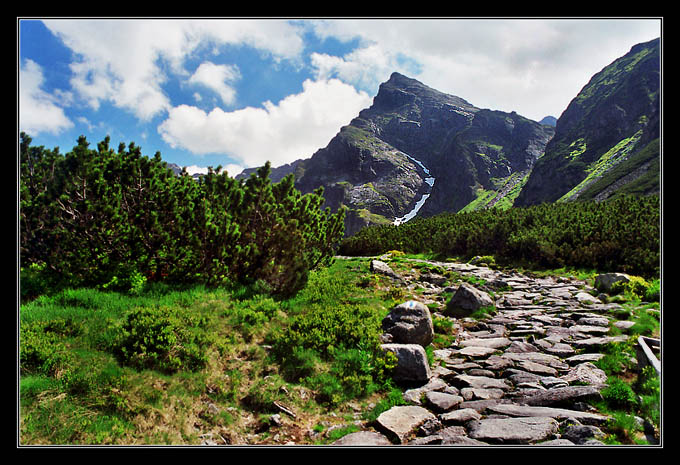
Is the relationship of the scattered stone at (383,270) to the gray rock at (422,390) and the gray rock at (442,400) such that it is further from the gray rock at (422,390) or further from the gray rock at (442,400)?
the gray rock at (442,400)

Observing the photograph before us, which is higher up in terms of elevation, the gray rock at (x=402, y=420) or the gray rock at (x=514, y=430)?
the gray rock at (x=514, y=430)

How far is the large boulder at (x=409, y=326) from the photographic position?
8.55 metres

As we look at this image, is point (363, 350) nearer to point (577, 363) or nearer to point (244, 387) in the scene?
point (244, 387)

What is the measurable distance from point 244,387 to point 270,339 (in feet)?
5.35

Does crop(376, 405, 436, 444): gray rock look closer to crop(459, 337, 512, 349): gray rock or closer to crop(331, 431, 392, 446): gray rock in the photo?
crop(331, 431, 392, 446): gray rock

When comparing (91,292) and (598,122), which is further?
(598,122)

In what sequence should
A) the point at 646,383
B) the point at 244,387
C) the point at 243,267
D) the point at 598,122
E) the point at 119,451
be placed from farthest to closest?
the point at 598,122 < the point at 243,267 < the point at 244,387 < the point at 646,383 < the point at 119,451

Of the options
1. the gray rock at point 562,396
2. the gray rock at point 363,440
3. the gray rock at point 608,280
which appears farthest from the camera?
the gray rock at point 608,280

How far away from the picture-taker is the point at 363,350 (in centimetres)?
750

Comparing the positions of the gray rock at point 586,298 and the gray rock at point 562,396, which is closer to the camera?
the gray rock at point 562,396

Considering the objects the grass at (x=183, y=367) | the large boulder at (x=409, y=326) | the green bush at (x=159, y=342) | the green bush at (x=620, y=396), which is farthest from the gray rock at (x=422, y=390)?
the green bush at (x=159, y=342)

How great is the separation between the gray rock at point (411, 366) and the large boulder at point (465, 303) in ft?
18.1

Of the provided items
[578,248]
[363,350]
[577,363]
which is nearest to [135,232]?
[363,350]

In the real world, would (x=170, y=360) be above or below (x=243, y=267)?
below
